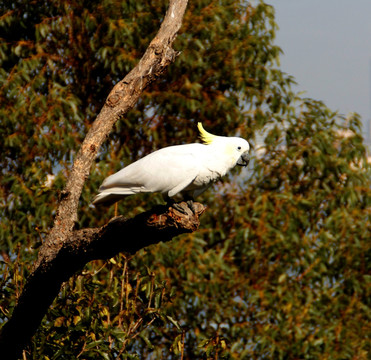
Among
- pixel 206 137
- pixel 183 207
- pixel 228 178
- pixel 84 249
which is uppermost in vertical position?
pixel 206 137

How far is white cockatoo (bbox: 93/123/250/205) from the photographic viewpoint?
8.34 ft

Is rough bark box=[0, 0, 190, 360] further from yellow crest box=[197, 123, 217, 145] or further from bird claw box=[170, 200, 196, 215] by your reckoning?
yellow crest box=[197, 123, 217, 145]

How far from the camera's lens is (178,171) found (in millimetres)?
2535

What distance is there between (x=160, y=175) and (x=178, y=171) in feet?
0.26

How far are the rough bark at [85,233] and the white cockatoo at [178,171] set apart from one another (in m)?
0.13

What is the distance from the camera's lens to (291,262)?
483 centimetres

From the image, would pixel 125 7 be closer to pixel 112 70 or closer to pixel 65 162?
pixel 112 70

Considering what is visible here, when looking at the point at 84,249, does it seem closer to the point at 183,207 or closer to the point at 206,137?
the point at 183,207

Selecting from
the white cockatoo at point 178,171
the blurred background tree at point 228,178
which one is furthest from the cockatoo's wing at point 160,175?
the blurred background tree at point 228,178

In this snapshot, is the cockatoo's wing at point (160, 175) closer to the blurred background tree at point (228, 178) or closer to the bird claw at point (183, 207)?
the bird claw at point (183, 207)

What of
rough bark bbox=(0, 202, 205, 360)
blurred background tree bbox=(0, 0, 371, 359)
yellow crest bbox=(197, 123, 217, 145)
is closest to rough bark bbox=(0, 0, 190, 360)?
rough bark bbox=(0, 202, 205, 360)

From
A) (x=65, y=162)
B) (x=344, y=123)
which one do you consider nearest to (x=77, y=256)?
(x=65, y=162)

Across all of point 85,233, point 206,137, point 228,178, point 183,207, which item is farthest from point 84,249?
point 228,178

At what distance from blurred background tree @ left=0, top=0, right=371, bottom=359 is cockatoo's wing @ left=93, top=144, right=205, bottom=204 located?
5.72 feet
